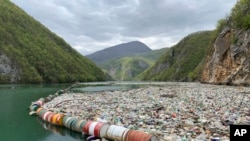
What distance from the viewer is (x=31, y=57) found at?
142 meters

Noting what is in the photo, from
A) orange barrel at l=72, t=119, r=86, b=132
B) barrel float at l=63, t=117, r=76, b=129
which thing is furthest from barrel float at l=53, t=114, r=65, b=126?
orange barrel at l=72, t=119, r=86, b=132

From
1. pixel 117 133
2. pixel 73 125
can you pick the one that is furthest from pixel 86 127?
pixel 117 133

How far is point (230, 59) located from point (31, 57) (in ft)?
345

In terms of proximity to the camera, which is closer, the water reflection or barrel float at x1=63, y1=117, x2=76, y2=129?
the water reflection

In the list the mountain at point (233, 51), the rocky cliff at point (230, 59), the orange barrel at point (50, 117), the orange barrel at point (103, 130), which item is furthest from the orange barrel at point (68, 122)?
the rocky cliff at point (230, 59)

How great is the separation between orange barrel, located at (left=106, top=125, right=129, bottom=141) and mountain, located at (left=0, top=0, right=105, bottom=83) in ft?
355

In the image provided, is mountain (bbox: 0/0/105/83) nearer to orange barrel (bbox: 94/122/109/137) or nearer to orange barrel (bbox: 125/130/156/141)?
orange barrel (bbox: 94/122/109/137)

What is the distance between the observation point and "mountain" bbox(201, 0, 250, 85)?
5309cm

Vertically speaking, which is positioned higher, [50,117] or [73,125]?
[50,117]

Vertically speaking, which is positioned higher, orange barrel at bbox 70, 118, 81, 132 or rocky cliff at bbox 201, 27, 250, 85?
rocky cliff at bbox 201, 27, 250, 85

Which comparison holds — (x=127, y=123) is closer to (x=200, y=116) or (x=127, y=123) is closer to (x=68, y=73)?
(x=200, y=116)

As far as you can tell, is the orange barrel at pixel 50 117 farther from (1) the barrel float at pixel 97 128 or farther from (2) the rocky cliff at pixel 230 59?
(2) the rocky cliff at pixel 230 59

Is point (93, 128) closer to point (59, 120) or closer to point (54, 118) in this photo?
point (59, 120)

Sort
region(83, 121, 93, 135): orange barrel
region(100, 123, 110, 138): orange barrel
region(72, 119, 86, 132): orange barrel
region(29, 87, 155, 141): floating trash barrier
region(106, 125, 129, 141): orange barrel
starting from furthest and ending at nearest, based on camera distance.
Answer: region(72, 119, 86, 132): orange barrel
region(83, 121, 93, 135): orange barrel
region(100, 123, 110, 138): orange barrel
region(29, 87, 155, 141): floating trash barrier
region(106, 125, 129, 141): orange barrel
